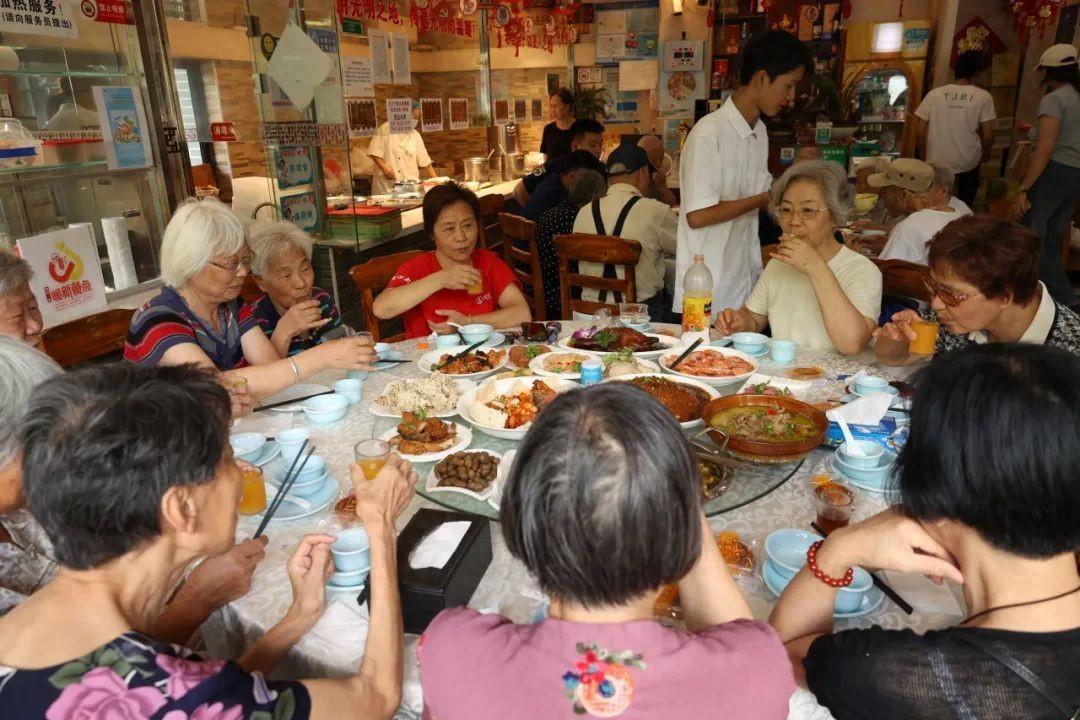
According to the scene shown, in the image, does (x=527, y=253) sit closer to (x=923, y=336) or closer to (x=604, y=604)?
(x=923, y=336)

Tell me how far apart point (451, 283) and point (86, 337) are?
1.50m

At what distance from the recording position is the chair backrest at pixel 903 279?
2854mm

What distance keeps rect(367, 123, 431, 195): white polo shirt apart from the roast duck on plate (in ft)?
12.6

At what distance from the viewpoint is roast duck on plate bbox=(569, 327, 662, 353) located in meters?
2.57

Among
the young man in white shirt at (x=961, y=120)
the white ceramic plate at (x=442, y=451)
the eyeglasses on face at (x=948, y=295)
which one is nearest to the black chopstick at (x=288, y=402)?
the white ceramic plate at (x=442, y=451)

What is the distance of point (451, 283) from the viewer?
292cm

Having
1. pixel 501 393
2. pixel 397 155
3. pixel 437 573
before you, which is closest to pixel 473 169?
Answer: pixel 397 155

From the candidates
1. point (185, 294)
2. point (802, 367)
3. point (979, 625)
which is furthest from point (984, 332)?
point (185, 294)

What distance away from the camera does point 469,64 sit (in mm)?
7227

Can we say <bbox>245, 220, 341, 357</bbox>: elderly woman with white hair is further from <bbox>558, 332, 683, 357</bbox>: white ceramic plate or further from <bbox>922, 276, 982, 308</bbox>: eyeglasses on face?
<bbox>922, 276, 982, 308</bbox>: eyeglasses on face

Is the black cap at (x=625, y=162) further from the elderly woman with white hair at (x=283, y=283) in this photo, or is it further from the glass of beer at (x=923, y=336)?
the glass of beer at (x=923, y=336)

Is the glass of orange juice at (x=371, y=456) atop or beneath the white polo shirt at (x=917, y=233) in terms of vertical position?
beneath

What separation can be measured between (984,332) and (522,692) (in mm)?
2063

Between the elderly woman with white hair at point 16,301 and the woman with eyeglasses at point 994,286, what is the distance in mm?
2687
